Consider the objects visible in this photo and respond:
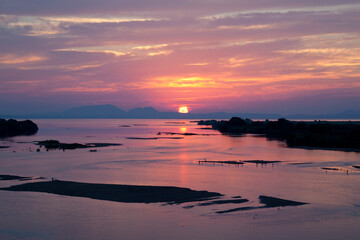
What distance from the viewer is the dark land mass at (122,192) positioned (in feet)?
93.3

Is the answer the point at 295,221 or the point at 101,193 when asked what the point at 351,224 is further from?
the point at 101,193

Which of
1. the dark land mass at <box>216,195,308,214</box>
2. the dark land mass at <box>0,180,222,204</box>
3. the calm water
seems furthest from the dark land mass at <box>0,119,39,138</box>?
the dark land mass at <box>216,195,308,214</box>

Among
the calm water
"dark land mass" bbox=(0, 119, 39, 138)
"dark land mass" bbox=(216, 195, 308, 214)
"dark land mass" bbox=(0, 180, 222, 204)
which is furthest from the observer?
"dark land mass" bbox=(0, 119, 39, 138)

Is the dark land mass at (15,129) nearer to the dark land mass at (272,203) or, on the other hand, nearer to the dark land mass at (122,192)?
the dark land mass at (122,192)

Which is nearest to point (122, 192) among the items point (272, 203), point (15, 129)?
point (272, 203)

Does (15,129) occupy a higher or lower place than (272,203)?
higher

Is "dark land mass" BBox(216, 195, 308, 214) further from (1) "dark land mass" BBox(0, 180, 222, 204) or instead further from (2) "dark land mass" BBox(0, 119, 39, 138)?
(2) "dark land mass" BBox(0, 119, 39, 138)

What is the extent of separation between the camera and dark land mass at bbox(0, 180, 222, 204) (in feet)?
93.3

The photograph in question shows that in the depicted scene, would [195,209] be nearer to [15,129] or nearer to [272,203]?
[272,203]

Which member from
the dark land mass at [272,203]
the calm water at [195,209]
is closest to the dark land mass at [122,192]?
the calm water at [195,209]

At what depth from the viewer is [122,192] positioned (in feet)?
100

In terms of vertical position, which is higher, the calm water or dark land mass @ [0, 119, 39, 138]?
dark land mass @ [0, 119, 39, 138]

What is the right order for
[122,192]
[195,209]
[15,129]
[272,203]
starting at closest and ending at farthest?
[195,209] → [272,203] → [122,192] → [15,129]

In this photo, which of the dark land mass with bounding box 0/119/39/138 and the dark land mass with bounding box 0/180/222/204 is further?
the dark land mass with bounding box 0/119/39/138
